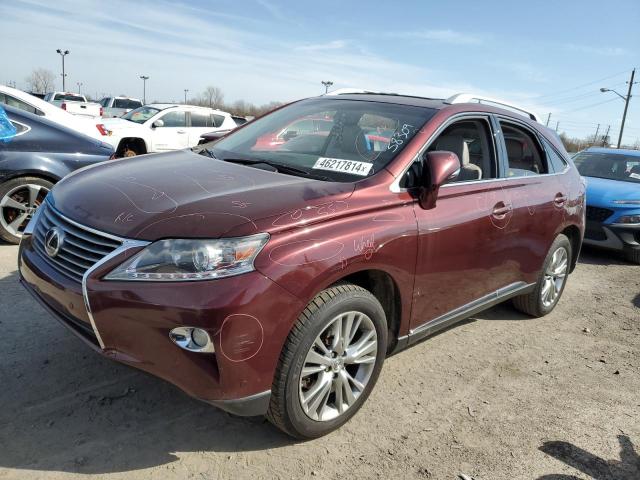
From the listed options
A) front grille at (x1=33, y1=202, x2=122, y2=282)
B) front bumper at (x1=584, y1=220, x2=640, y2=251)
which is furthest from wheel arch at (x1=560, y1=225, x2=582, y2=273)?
front grille at (x1=33, y1=202, x2=122, y2=282)

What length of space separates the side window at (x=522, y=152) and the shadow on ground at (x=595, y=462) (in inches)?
76.0

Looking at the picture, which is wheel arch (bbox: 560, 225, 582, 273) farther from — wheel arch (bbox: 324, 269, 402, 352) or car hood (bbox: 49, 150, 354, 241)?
car hood (bbox: 49, 150, 354, 241)

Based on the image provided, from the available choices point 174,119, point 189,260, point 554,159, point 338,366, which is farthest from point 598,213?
point 174,119

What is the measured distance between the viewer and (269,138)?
3697mm

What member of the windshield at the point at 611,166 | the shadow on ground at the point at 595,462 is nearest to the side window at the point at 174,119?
the windshield at the point at 611,166

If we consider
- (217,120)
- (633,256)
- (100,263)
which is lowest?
(633,256)

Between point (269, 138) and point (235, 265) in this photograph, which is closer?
point (235, 265)

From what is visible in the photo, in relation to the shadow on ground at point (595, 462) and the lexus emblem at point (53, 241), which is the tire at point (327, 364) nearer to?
the shadow on ground at point (595, 462)

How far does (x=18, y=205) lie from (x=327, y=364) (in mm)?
4106

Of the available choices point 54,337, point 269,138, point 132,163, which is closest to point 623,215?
point 269,138

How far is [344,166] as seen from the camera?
303 centimetres

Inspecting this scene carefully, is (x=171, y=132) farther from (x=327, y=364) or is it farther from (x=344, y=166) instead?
(x=327, y=364)

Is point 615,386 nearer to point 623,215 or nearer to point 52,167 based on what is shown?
point 623,215

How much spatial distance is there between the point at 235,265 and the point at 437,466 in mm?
1474
